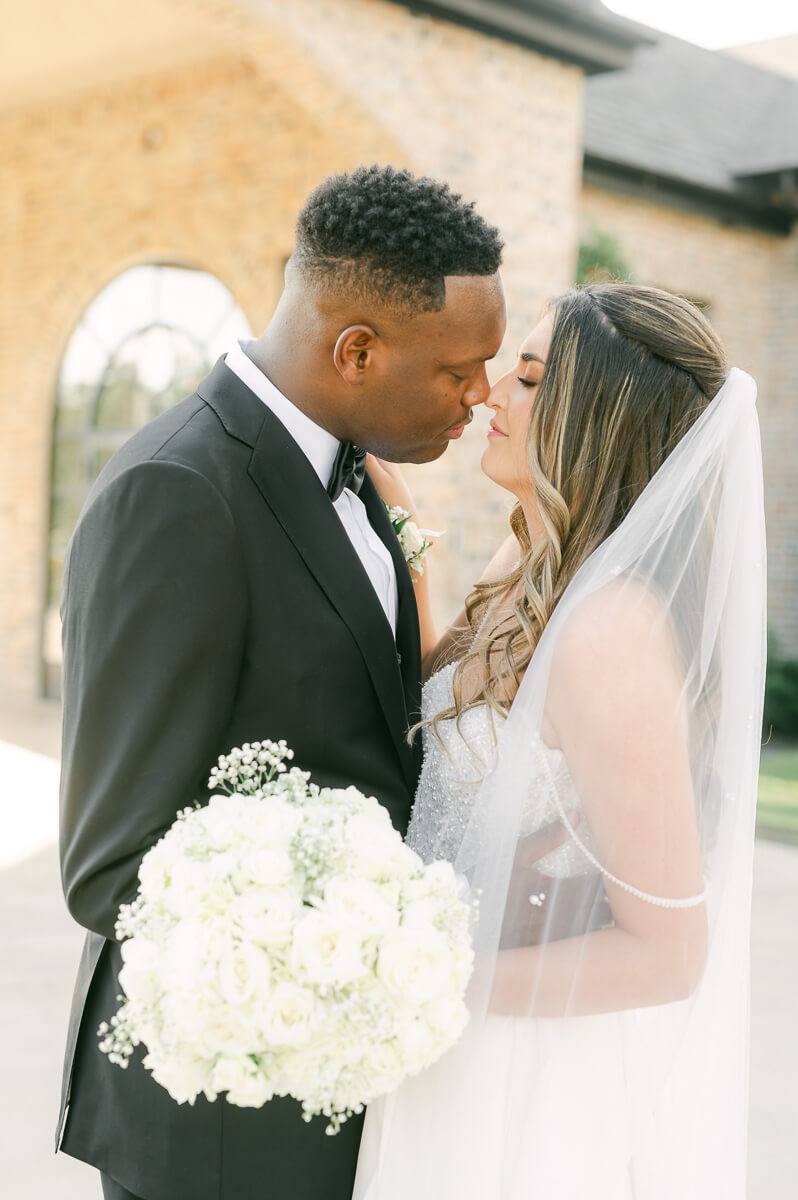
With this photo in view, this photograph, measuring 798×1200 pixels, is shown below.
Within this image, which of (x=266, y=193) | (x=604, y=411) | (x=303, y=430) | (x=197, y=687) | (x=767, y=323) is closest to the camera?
(x=197, y=687)

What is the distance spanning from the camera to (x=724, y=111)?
15.5 meters

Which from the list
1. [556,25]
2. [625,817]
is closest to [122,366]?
[556,25]

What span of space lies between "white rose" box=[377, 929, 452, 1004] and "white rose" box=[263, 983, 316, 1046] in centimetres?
11

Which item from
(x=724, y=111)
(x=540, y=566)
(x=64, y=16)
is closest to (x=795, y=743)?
(x=724, y=111)

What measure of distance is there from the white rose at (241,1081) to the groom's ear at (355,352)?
1076 millimetres

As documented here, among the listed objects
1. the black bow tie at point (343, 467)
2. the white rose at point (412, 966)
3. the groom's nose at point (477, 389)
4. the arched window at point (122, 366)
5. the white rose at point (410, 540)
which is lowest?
the arched window at point (122, 366)

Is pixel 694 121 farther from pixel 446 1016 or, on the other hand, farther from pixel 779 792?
pixel 446 1016

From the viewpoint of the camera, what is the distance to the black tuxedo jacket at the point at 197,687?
1765 mm

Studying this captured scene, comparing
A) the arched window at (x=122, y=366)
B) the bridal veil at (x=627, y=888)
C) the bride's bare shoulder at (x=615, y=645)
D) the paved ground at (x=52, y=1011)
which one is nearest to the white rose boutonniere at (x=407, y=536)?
the bridal veil at (x=627, y=888)

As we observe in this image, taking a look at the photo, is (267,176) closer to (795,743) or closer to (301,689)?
(795,743)

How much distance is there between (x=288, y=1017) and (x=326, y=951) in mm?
92

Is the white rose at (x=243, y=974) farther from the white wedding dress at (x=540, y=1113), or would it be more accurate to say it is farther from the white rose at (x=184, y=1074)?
the white wedding dress at (x=540, y=1113)

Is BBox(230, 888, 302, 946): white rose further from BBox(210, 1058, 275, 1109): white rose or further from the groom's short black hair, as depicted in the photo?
the groom's short black hair

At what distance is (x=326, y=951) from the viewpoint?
61.8 inches
